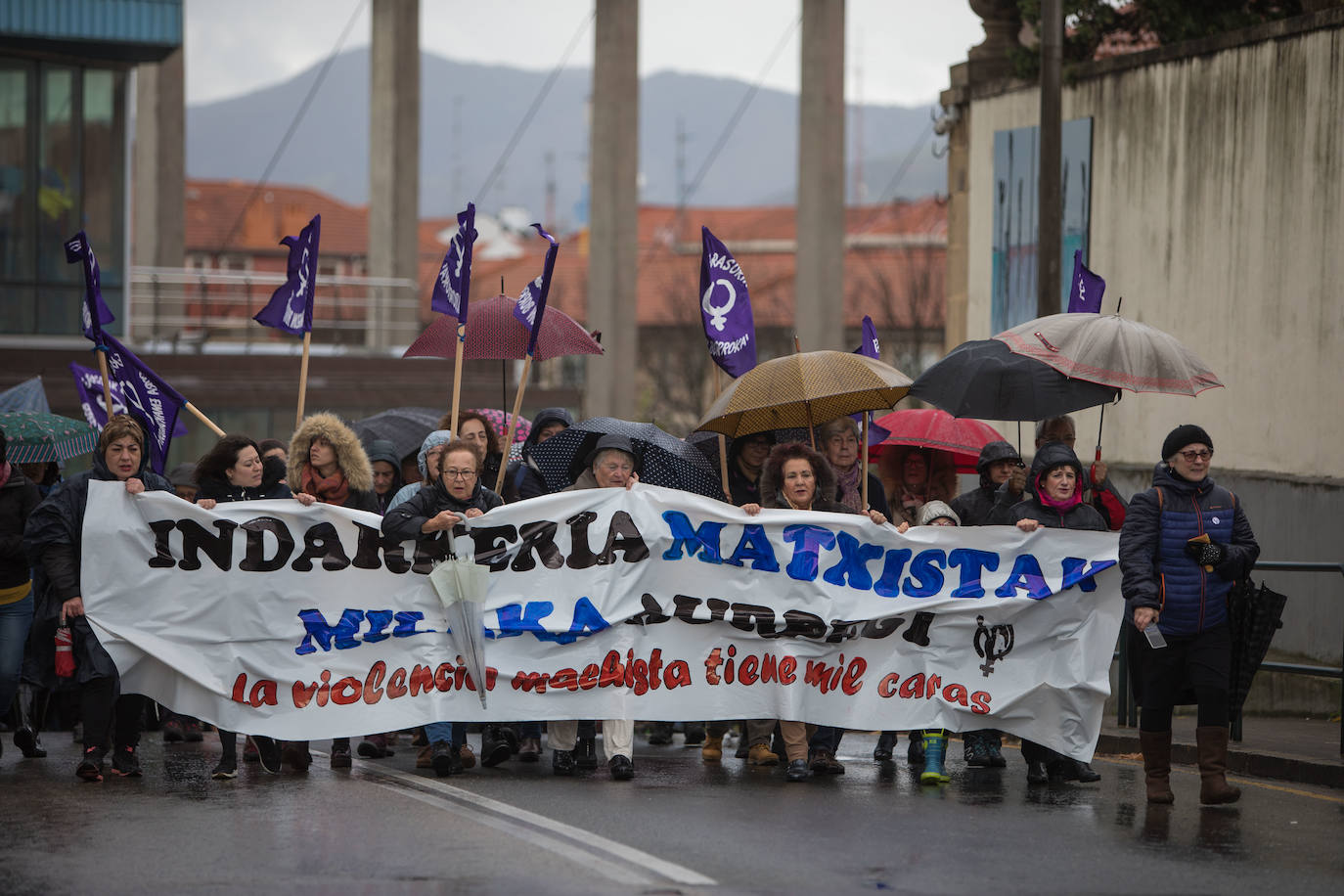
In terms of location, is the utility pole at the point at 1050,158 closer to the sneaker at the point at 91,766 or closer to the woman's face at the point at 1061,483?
the woman's face at the point at 1061,483

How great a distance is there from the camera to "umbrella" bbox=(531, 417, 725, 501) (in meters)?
11.0

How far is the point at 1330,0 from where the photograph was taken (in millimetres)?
15961

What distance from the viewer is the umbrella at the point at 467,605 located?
993 cm

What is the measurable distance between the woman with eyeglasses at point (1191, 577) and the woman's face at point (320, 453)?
4.27 metres

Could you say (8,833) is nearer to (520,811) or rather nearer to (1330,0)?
Result: (520,811)

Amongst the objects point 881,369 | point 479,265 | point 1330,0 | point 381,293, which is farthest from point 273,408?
point 479,265

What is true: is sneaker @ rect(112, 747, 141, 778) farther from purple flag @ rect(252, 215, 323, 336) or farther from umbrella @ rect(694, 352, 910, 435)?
umbrella @ rect(694, 352, 910, 435)

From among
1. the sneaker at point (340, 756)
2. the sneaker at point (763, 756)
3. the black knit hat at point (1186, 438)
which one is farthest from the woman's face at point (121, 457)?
the black knit hat at point (1186, 438)

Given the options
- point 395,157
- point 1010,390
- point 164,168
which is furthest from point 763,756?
point 395,157

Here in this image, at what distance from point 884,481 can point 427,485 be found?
10.4 ft

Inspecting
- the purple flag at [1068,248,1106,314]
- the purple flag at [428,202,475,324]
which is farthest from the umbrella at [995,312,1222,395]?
the purple flag at [428,202,475,324]

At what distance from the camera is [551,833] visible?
8109mm

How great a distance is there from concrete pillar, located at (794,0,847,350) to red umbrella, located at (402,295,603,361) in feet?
56.6

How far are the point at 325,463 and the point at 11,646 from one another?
1.91 metres
